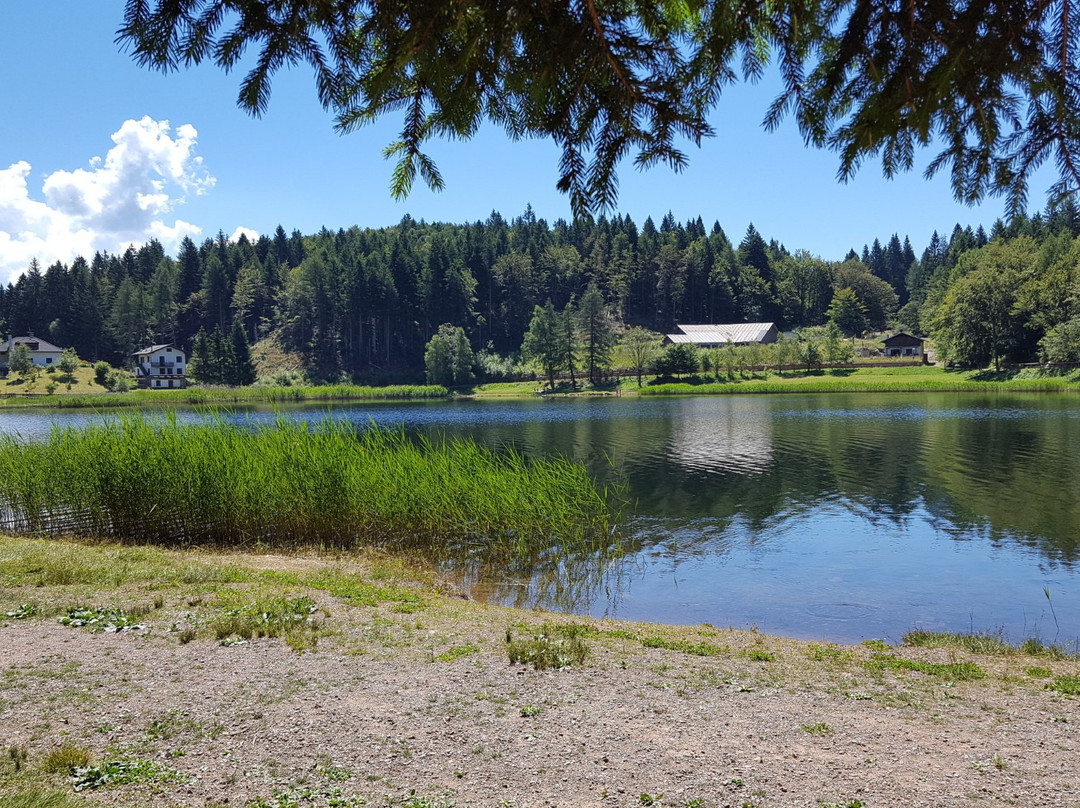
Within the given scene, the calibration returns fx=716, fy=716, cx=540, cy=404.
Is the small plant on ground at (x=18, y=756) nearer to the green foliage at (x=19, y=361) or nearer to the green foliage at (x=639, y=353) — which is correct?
the green foliage at (x=639, y=353)

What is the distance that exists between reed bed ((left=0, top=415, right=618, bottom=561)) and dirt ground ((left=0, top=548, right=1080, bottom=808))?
877 cm

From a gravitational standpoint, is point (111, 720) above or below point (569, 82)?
below

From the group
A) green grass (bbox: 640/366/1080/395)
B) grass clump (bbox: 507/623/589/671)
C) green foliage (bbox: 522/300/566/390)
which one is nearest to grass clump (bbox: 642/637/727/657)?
grass clump (bbox: 507/623/589/671)

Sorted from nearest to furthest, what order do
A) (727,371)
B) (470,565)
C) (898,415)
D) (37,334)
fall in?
(470,565) → (898,415) → (727,371) → (37,334)

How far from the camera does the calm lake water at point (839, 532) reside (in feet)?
46.8

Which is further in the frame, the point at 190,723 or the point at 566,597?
the point at 566,597

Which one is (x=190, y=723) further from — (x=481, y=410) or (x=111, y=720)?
(x=481, y=410)

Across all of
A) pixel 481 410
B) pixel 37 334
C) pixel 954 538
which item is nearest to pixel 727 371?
pixel 481 410

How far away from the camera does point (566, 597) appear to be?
15.1 meters

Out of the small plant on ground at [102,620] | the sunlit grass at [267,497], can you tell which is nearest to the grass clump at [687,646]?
the small plant on ground at [102,620]

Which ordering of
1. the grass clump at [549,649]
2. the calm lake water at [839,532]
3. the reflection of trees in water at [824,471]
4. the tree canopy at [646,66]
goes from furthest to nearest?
the reflection of trees in water at [824,471], the calm lake water at [839,532], the grass clump at [549,649], the tree canopy at [646,66]

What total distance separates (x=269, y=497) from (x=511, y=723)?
13890mm

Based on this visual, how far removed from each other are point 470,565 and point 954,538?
1365 cm

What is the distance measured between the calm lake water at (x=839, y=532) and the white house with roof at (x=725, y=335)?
307ft
